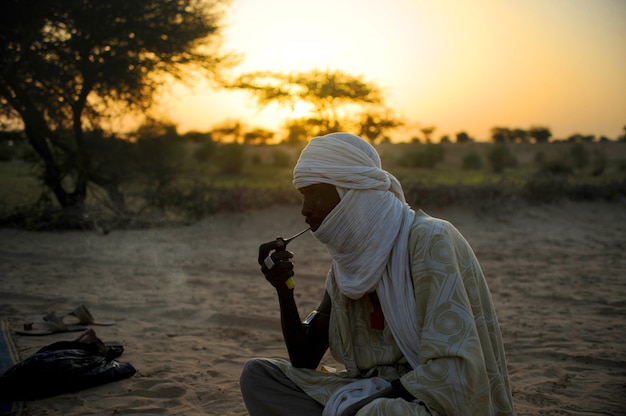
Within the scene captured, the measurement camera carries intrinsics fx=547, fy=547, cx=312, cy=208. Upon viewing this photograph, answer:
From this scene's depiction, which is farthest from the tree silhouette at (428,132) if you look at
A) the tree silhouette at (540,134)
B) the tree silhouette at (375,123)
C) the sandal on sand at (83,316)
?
the sandal on sand at (83,316)

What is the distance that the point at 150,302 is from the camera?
621 cm

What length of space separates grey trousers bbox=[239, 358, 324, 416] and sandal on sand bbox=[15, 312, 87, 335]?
3.09 m

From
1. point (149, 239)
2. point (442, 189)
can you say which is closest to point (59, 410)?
point (149, 239)

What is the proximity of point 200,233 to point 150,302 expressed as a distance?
16.1 feet

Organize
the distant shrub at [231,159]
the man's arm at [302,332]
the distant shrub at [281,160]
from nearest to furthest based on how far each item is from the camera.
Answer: the man's arm at [302,332] < the distant shrub at [231,159] < the distant shrub at [281,160]

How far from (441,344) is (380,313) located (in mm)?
405

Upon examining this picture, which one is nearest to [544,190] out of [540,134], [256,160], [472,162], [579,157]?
[579,157]

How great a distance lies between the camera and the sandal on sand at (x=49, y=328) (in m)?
4.79

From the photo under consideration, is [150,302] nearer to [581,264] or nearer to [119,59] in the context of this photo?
[581,264]

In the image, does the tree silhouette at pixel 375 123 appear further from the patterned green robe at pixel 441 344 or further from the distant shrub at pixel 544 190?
the patterned green robe at pixel 441 344

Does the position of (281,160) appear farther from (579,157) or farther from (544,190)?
(544,190)

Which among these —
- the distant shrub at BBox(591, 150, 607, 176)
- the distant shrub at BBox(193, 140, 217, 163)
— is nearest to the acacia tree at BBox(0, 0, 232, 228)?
the distant shrub at BBox(591, 150, 607, 176)

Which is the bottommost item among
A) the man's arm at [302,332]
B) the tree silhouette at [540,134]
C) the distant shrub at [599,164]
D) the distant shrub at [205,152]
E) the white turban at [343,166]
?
the man's arm at [302,332]

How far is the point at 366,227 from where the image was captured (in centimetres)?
214
